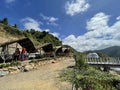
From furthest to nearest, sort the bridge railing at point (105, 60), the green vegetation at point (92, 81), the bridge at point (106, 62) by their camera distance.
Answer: the bridge railing at point (105, 60)
the bridge at point (106, 62)
the green vegetation at point (92, 81)

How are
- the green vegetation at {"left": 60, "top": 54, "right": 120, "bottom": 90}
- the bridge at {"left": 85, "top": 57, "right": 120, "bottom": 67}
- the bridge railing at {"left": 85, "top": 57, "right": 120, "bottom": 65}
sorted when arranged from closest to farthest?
the green vegetation at {"left": 60, "top": 54, "right": 120, "bottom": 90}, the bridge at {"left": 85, "top": 57, "right": 120, "bottom": 67}, the bridge railing at {"left": 85, "top": 57, "right": 120, "bottom": 65}

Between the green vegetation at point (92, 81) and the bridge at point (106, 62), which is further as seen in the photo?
the bridge at point (106, 62)

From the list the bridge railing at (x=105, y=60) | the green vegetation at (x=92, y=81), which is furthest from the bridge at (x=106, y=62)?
the green vegetation at (x=92, y=81)

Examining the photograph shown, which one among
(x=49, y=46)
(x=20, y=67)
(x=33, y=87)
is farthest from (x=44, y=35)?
(x=33, y=87)

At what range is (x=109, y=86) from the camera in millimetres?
6887

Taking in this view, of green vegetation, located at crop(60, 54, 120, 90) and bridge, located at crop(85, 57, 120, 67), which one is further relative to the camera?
bridge, located at crop(85, 57, 120, 67)

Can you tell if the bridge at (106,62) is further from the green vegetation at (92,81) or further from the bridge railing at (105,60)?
the green vegetation at (92,81)

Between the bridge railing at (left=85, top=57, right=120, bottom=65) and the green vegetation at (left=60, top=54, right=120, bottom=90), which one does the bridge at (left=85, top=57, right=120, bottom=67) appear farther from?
the green vegetation at (left=60, top=54, right=120, bottom=90)

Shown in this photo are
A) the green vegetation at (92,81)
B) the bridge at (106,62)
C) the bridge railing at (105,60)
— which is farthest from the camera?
the bridge railing at (105,60)

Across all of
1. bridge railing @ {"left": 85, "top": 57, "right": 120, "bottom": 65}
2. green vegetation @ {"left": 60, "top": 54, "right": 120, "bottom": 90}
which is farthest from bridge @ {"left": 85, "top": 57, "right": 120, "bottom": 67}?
green vegetation @ {"left": 60, "top": 54, "right": 120, "bottom": 90}

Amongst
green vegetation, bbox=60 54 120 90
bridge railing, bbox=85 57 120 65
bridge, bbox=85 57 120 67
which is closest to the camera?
green vegetation, bbox=60 54 120 90

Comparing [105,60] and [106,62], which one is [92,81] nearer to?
[106,62]

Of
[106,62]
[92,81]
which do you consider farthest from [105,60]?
[92,81]

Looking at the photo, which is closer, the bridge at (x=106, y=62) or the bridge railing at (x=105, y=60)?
the bridge at (x=106, y=62)
